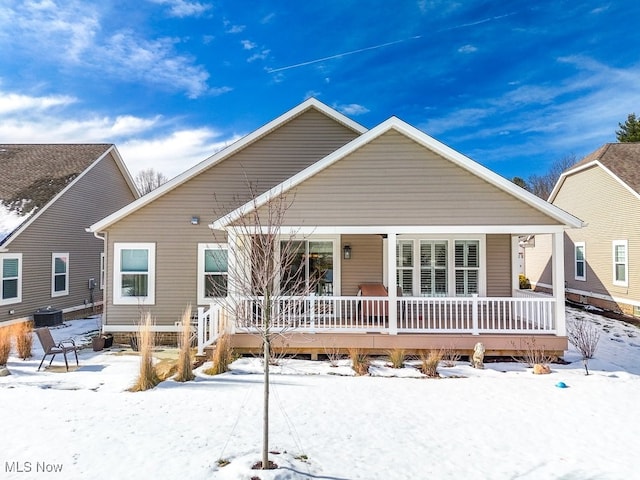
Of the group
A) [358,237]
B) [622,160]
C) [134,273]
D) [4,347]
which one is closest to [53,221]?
[134,273]

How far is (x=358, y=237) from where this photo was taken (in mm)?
11141

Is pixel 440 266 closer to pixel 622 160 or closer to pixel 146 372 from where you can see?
pixel 146 372

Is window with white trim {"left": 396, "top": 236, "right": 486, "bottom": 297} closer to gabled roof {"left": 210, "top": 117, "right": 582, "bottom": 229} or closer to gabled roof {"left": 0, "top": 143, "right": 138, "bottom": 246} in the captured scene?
gabled roof {"left": 210, "top": 117, "right": 582, "bottom": 229}

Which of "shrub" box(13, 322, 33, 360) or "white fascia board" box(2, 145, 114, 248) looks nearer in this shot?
"shrub" box(13, 322, 33, 360)

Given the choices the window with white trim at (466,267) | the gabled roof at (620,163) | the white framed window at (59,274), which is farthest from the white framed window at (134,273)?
the gabled roof at (620,163)

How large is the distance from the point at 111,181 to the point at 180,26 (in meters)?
8.53

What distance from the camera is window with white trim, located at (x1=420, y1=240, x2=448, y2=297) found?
11148 millimetres

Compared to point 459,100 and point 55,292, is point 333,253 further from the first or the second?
point 459,100

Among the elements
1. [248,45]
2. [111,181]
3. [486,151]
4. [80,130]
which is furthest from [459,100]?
[80,130]

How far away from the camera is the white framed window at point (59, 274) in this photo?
14.4 metres

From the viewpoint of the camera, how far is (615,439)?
5113 millimetres

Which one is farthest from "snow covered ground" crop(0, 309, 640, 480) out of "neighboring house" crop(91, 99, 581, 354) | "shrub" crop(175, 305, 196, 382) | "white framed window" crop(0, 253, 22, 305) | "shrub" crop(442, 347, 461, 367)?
"white framed window" crop(0, 253, 22, 305)

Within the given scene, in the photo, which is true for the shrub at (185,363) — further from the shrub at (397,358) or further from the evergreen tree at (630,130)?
the evergreen tree at (630,130)

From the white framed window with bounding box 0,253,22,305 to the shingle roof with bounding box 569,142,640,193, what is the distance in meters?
23.3
